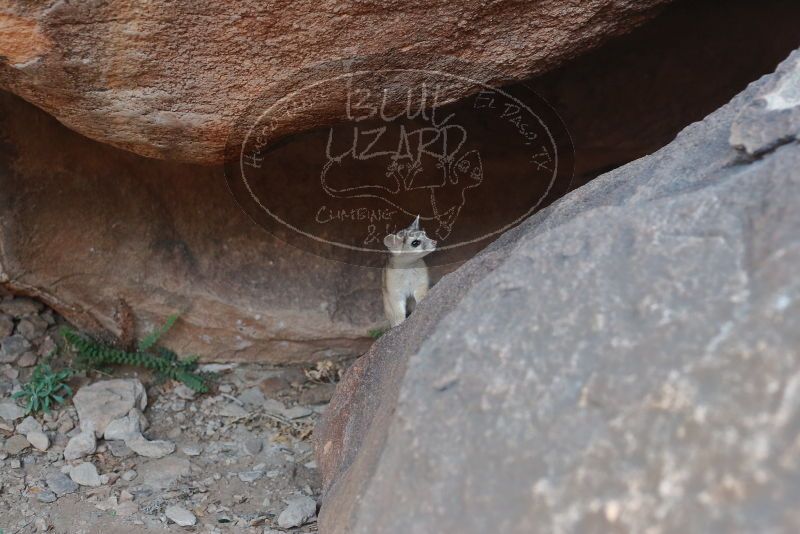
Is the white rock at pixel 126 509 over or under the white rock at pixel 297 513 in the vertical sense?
over

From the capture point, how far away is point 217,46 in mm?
2588

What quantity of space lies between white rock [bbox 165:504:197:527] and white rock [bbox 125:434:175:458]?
41 centimetres

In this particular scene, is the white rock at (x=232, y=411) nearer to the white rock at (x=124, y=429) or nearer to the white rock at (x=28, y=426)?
the white rock at (x=124, y=429)

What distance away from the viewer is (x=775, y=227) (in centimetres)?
161

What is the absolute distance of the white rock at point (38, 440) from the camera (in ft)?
11.0

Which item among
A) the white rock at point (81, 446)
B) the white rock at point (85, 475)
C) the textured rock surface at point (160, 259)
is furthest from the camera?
the textured rock surface at point (160, 259)

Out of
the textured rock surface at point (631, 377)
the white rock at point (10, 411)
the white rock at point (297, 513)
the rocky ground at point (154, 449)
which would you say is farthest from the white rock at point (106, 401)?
the textured rock surface at point (631, 377)

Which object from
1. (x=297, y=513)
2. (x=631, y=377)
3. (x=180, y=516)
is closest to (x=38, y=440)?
(x=180, y=516)

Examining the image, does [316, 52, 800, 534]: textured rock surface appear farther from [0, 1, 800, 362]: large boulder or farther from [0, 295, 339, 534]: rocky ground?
[0, 1, 800, 362]: large boulder

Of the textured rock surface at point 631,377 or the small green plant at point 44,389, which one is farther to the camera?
the small green plant at point 44,389

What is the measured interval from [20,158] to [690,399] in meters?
3.26

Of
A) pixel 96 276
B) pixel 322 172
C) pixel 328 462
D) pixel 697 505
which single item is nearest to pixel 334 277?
pixel 322 172

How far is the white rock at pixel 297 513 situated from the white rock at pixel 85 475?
2.65 feet

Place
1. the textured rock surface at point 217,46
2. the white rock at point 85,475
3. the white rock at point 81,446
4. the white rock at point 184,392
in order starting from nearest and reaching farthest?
the textured rock surface at point 217,46
the white rock at point 85,475
the white rock at point 81,446
the white rock at point 184,392
